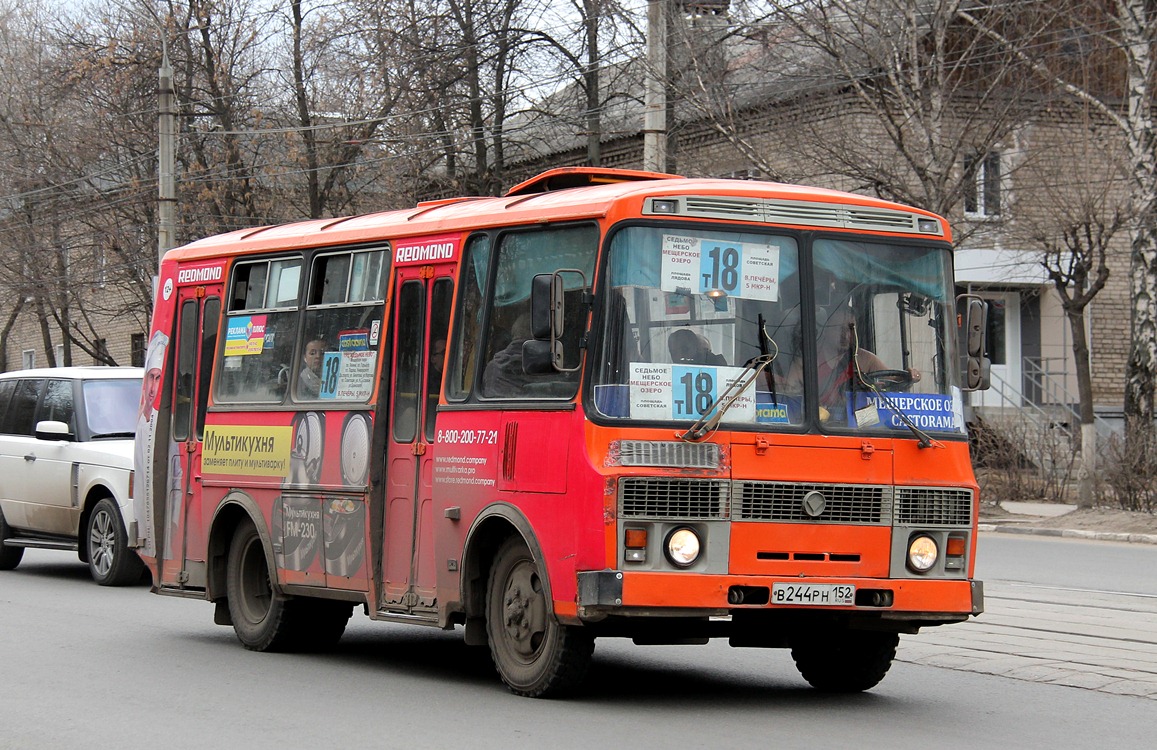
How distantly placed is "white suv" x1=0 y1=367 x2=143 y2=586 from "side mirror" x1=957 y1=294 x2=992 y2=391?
29.8ft

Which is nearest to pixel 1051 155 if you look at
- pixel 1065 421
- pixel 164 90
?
pixel 1065 421

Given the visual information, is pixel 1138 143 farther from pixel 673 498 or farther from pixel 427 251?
pixel 673 498

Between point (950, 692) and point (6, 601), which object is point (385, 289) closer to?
point (950, 692)

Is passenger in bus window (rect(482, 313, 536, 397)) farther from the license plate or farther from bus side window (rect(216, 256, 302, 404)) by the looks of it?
bus side window (rect(216, 256, 302, 404))

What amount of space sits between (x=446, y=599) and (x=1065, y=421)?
2684cm

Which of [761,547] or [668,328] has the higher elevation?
[668,328]

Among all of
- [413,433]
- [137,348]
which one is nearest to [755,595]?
[413,433]

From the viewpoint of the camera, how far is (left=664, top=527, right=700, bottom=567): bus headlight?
8.07 metres

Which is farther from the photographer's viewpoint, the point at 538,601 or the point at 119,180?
the point at 119,180

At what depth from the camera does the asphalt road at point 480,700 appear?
7707mm

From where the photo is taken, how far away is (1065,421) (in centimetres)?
3388

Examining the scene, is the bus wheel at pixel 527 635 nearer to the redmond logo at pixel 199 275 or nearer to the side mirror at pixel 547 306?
the side mirror at pixel 547 306

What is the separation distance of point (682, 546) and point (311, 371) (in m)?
3.78

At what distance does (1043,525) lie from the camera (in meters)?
23.1
